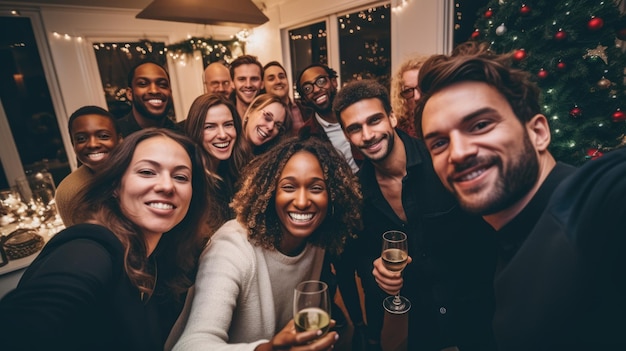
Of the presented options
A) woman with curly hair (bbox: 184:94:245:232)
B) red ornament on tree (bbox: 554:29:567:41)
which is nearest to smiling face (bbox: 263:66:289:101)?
woman with curly hair (bbox: 184:94:245:232)

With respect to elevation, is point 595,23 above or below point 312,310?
above

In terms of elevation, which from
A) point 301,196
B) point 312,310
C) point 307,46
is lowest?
point 312,310

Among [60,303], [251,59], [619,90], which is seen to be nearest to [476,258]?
[619,90]

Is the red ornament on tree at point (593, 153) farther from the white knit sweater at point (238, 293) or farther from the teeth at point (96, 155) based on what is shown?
the teeth at point (96, 155)

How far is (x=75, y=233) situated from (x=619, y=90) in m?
3.33

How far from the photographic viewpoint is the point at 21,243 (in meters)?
2.29

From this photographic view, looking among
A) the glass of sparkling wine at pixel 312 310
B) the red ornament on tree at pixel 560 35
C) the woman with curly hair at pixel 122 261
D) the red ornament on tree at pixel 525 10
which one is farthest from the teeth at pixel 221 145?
the red ornament on tree at pixel 560 35

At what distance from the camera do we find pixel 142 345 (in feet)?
3.68

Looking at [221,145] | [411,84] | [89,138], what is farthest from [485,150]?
[89,138]

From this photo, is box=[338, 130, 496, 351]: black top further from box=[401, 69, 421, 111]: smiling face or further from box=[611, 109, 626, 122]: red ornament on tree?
box=[611, 109, 626, 122]: red ornament on tree

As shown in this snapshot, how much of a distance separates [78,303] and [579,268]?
4.39ft

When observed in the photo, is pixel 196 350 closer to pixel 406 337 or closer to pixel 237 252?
pixel 237 252

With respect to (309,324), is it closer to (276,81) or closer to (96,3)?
(276,81)

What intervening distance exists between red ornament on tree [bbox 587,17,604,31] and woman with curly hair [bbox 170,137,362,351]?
194 cm
